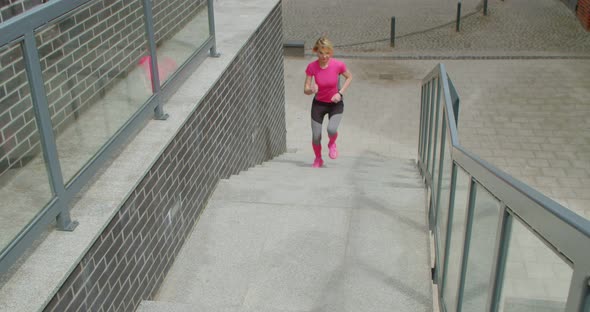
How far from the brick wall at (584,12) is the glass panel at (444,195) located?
13515 mm

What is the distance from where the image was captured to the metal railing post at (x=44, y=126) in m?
3.30

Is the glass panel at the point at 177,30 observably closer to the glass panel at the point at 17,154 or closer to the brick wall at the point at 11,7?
the brick wall at the point at 11,7

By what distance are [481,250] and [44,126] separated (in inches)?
87.3

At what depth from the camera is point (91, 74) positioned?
4.25m

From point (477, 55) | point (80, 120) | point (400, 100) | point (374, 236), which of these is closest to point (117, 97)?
point (80, 120)

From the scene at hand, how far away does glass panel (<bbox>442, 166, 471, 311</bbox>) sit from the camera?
335 centimetres

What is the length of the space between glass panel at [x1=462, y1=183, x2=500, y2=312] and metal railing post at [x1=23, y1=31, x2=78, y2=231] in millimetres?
2128

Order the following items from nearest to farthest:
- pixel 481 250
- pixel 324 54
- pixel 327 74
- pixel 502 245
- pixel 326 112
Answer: pixel 502 245 → pixel 481 250 → pixel 324 54 → pixel 327 74 → pixel 326 112

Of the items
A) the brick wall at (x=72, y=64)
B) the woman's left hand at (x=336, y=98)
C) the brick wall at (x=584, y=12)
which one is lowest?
the brick wall at (x=584, y=12)

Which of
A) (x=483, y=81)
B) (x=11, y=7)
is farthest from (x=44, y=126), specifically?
(x=483, y=81)

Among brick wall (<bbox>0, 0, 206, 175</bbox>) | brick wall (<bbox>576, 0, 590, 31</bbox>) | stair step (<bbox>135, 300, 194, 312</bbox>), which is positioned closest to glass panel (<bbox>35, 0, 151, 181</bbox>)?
brick wall (<bbox>0, 0, 206, 175</bbox>)

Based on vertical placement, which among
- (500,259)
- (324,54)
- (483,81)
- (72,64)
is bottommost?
(483,81)

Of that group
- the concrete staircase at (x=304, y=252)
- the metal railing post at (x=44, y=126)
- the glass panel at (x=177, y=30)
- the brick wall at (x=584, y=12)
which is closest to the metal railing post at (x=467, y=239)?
the concrete staircase at (x=304, y=252)

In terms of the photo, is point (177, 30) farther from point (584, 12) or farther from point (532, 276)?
point (584, 12)
